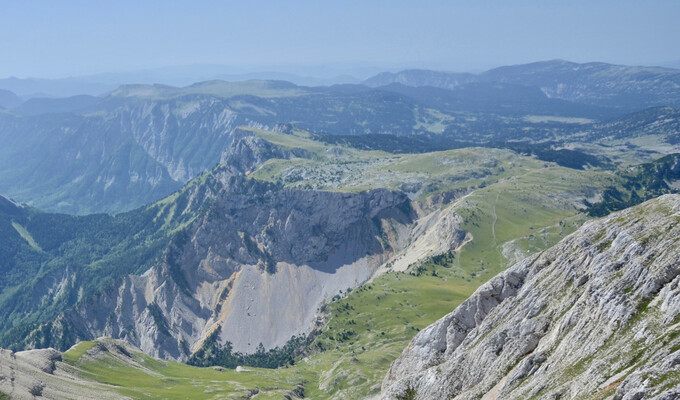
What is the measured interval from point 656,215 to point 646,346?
40601 mm

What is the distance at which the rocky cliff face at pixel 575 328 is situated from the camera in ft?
255

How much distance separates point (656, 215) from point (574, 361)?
1568 inches

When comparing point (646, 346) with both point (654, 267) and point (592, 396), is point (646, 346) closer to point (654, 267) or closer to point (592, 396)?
point (592, 396)

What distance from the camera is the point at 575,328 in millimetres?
95312

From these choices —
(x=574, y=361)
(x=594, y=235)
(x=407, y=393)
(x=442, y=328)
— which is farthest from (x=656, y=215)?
(x=407, y=393)

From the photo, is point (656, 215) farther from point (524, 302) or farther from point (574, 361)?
point (574, 361)

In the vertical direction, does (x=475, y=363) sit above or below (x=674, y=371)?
below

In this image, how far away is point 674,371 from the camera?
218 ft

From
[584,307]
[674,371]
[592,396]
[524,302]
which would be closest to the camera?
[674,371]

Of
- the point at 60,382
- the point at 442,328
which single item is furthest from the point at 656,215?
the point at 60,382

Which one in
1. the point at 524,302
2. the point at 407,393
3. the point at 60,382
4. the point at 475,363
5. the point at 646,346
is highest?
the point at 646,346

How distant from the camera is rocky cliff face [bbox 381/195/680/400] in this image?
77.6 metres

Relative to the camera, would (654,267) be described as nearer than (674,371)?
No

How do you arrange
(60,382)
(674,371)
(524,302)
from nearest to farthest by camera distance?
(674,371) < (524,302) < (60,382)
